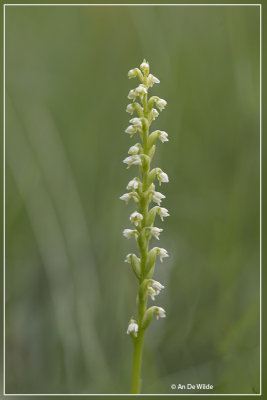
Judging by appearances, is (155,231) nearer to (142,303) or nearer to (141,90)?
(142,303)

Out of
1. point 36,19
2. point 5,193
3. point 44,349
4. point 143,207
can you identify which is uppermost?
point 36,19

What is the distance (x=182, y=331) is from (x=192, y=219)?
3.75 feet

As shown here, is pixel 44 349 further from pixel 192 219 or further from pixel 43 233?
pixel 192 219

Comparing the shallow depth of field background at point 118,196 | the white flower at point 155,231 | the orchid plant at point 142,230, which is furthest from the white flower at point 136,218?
the shallow depth of field background at point 118,196

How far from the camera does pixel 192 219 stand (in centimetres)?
477

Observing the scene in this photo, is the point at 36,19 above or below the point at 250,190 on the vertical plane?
above

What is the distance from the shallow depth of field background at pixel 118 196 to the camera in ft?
12.9

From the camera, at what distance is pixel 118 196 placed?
4.70 metres

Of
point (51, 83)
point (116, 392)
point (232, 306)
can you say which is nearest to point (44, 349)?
point (116, 392)

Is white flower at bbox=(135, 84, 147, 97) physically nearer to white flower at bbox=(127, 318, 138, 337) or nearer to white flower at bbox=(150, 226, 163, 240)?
white flower at bbox=(150, 226, 163, 240)

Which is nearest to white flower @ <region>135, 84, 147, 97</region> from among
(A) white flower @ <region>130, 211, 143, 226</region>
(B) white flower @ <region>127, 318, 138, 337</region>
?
(A) white flower @ <region>130, 211, 143, 226</region>

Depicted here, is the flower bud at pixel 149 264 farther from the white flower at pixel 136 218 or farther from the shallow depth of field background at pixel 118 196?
the shallow depth of field background at pixel 118 196

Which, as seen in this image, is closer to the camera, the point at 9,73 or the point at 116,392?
the point at 116,392

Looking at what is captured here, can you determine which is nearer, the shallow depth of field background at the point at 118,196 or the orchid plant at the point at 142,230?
the orchid plant at the point at 142,230
